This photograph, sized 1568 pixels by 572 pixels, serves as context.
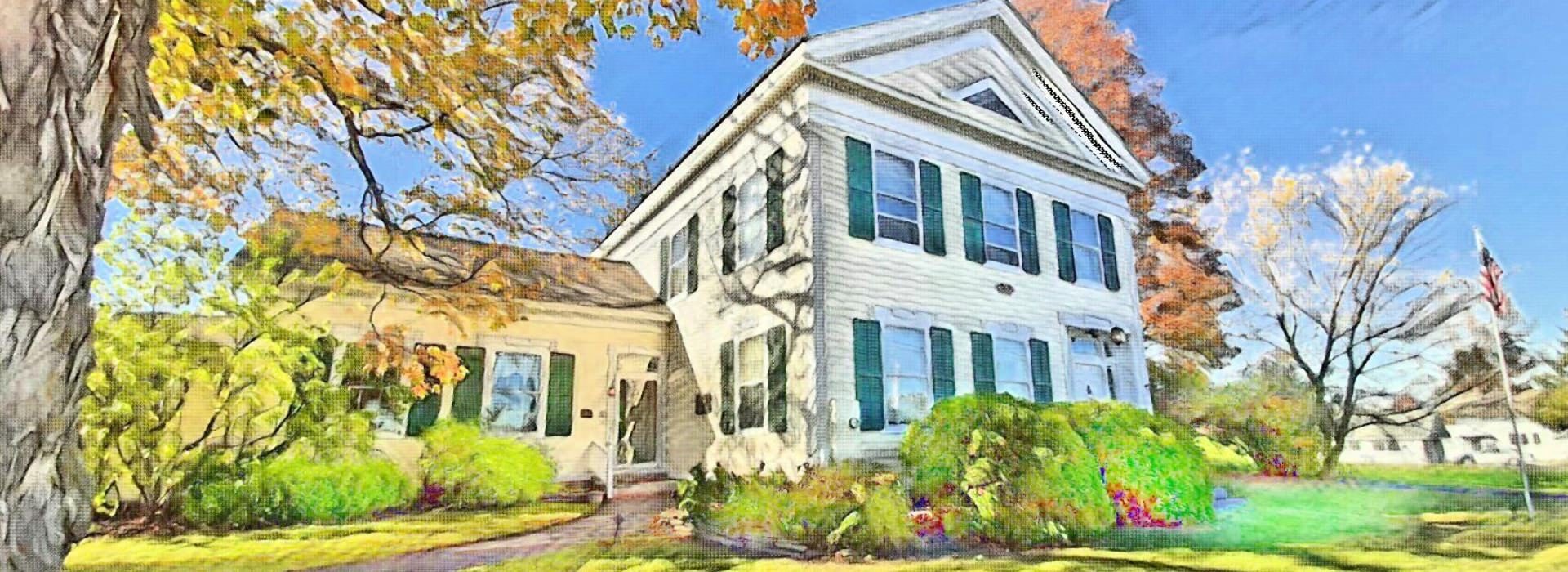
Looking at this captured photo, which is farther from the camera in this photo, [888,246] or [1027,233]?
[1027,233]

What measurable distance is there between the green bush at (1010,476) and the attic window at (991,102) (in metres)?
3.57

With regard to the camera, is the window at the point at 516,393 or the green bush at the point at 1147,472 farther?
the window at the point at 516,393

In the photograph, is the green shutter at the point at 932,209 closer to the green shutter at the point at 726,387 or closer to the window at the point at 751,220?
the window at the point at 751,220

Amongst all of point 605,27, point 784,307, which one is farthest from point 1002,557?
point 605,27

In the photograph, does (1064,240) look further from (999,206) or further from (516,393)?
(516,393)

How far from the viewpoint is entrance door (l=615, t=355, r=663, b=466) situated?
23.4 ft

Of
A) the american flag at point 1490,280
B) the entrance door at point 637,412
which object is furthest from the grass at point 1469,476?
the entrance door at point 637,412

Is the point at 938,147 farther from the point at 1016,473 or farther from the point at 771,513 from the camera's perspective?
the point at 771,513

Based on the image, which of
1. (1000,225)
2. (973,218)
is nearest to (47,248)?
(973,218)

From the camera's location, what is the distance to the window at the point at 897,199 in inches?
245

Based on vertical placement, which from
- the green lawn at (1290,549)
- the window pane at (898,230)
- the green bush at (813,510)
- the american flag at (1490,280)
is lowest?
the green lawn at (1290,549)

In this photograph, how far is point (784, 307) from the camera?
19.4 feet

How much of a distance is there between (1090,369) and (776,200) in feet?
13.1

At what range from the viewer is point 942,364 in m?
6.23
